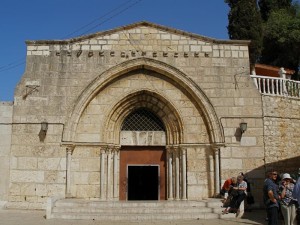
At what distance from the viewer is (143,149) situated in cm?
1314

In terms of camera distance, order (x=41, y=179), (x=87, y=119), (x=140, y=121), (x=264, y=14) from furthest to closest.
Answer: (x=264, y=14)
(x=140, y=121)
(x=87, y=119)
(x=41, y=179)

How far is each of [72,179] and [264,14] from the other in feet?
68.3

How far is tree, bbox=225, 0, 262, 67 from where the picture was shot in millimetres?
19422

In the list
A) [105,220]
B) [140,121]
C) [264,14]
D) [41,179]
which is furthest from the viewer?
[264,14]

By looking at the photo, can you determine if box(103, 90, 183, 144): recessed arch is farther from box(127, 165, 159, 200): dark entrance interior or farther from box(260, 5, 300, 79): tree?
box(260, 5, 300, 79): tree

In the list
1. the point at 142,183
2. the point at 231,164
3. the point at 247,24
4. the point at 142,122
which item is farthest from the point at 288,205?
the point at 247,24

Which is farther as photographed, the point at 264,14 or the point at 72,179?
the point at 264,14

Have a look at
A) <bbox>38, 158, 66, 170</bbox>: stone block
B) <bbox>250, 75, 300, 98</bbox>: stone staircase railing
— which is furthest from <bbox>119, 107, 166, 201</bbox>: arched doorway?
<bbox>250, 75, 300, 98</bbox>: stone staircase railing

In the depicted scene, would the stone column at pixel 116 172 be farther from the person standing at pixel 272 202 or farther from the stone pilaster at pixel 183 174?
the person standing at pixel 272 202

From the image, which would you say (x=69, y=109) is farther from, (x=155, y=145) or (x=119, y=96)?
(x=155, y=145)

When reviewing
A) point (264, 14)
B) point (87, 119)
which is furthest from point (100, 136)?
point (264, 14)

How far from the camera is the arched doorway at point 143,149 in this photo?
13.0 m

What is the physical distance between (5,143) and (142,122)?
470 cm

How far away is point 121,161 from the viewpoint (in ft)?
42.6
